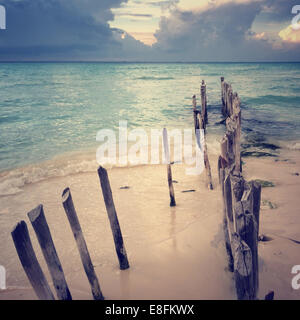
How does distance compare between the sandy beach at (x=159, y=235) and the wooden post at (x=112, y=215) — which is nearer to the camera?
the wooden post at (x=112, y=215)

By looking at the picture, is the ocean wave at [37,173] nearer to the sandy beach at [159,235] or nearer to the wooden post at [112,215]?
the sandy beach at [159,235]

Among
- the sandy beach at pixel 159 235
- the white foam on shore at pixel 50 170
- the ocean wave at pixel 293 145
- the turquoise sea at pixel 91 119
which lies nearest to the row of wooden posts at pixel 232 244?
the sandy beach at pixel 159 235

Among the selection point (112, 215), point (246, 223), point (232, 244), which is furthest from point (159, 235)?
point (246, 223)

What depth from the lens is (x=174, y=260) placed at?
4270mm

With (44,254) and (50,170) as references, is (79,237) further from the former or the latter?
(50,170)

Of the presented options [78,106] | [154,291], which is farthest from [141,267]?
[78,106]

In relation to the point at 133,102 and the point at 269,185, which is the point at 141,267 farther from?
the point at 133,102

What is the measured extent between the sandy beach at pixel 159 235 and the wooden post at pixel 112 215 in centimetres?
22

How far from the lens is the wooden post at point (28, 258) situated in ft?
8.02

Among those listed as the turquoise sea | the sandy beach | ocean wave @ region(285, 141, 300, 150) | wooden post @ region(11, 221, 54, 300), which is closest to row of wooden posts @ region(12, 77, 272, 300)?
wooden post @ region(11, 221, 54, 300)

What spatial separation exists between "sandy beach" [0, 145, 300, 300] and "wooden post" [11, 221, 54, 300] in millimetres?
1058

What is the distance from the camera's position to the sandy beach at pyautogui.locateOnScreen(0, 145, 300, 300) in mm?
3715

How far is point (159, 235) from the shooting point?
16.8 feet

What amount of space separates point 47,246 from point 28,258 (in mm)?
223
